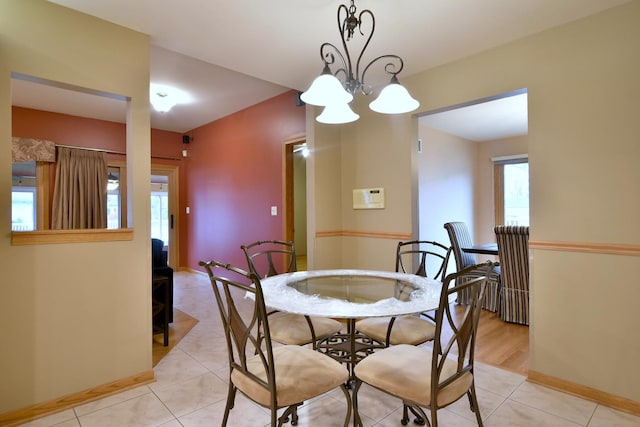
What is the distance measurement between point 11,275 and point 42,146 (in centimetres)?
371

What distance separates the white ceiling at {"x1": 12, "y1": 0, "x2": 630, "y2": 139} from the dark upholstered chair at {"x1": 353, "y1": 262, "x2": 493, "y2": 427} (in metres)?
1.63

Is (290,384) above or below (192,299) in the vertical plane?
above

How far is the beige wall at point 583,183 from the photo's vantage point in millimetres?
1971

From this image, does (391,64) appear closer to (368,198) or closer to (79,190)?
(368,198)

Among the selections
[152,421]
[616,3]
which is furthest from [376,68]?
[152,421]

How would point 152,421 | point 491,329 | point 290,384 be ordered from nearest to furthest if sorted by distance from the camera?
1. point 290,384
2. point 152,421
3. point 491,329

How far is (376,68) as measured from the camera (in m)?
2.93

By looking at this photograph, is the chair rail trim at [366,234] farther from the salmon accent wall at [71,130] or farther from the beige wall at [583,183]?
the salmon accent wall at [71,130]

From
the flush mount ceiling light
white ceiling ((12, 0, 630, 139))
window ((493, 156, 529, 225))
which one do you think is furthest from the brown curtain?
window ((493, 156, 529, 225))

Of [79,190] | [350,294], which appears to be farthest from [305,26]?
[79,190]

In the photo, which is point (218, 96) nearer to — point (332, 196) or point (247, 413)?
point (332, 196)

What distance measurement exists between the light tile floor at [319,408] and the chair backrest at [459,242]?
1.31m

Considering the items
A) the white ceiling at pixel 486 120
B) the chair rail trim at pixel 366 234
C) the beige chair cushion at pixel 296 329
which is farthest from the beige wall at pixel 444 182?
the beige chair cushion at pixel 296 329

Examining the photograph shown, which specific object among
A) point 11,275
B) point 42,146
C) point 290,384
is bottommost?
point 290,384
